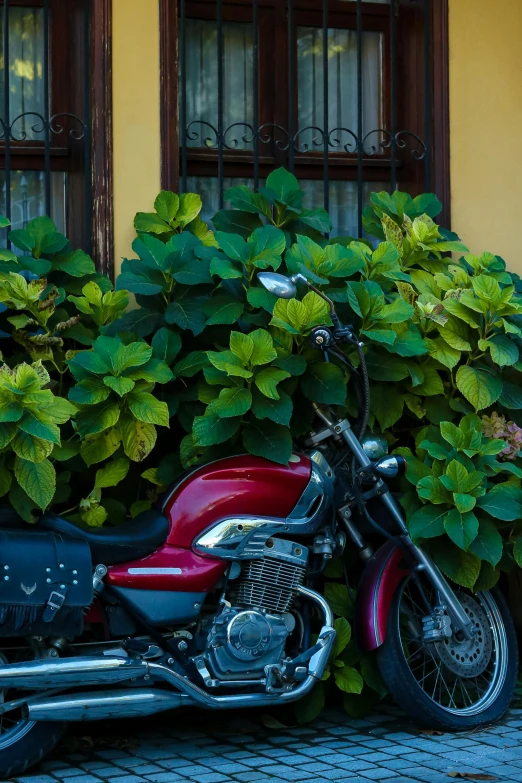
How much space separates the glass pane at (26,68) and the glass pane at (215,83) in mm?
679

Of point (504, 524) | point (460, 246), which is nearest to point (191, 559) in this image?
point (504, 524)

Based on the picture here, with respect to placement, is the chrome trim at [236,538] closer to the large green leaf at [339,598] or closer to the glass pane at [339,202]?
the large green leaf at [339,598]

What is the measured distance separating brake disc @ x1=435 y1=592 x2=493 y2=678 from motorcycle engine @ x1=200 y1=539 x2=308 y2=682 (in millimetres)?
668

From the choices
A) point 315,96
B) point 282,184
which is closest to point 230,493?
point 282,184

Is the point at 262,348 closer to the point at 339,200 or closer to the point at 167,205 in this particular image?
the point at 167,205

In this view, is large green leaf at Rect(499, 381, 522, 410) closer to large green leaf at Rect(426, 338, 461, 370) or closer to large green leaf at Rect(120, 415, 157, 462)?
large green leaf at Rect(426, 338, 461, 370)

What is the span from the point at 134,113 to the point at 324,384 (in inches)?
64.9

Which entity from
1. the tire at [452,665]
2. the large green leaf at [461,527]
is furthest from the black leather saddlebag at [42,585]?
the large green leaf at [461,527]

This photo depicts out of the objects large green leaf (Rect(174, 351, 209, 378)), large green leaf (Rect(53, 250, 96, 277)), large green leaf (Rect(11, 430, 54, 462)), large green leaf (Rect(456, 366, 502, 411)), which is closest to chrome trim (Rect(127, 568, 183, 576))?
large green leaf (Rect(11, 430, 54, 462))

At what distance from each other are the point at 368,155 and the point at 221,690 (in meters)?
2.78

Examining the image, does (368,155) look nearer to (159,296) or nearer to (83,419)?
(159,296)

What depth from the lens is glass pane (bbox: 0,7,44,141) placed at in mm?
5273

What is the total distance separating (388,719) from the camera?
182 inches

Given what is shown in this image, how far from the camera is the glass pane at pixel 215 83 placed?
17.9ft
